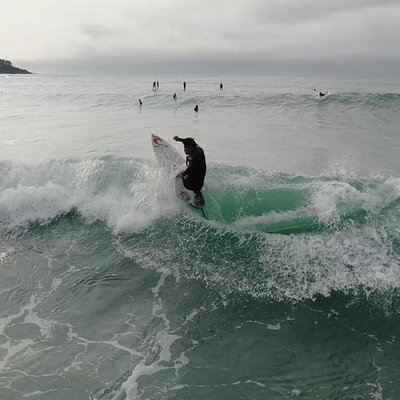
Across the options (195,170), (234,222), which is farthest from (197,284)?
(195,170)

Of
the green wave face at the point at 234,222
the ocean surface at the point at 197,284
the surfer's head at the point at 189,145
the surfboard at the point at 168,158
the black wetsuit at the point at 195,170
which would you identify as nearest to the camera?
the ocean surface at the point at 197,284

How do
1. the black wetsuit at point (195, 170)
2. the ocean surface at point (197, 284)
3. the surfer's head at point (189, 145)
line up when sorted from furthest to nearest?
the black wetsuit at point (195, 170)
the surfer's head at point (189, 145)
the ocean surface at point (197, 284)

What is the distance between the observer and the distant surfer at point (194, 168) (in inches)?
331

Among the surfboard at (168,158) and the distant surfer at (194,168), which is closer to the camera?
the distant surfer at (194,168)

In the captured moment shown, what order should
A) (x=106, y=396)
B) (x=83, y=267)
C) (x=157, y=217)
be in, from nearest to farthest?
(x=106, y=396)
(x=83, y=267)
(x=157, y=217)

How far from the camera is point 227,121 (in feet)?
87.5

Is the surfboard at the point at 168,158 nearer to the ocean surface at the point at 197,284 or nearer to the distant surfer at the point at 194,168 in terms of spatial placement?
the ocean surface at the point at 197,284

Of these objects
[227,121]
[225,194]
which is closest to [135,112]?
[227,121]

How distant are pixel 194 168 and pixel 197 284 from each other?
2616 millimetres

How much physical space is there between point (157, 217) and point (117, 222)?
1.10m

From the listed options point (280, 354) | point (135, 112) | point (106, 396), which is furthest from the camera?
point (135, 112)

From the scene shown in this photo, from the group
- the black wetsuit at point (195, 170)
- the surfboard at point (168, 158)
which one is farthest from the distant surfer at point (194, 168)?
the surfboard at point (168, 158)

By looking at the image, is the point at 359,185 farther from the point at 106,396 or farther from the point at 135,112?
the point at 135,112

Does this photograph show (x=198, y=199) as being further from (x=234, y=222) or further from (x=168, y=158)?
(x=168, y=158)
